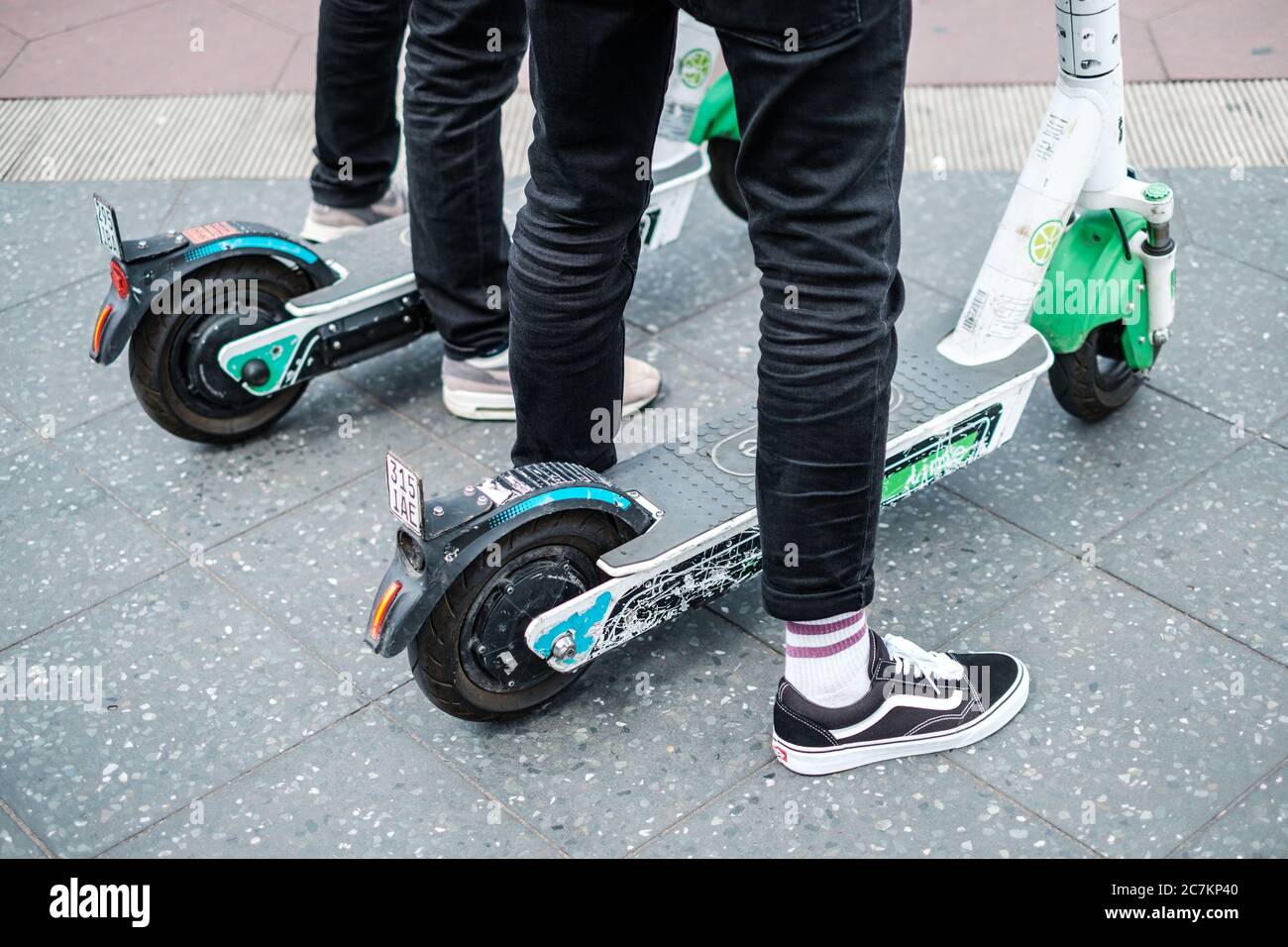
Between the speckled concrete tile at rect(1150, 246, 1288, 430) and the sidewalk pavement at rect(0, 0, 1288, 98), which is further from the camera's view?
the sidewalk pavement at rect(0, 0, 1288, 98)

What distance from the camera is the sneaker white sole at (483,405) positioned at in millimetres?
2873

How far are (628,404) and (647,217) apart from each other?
499 mm

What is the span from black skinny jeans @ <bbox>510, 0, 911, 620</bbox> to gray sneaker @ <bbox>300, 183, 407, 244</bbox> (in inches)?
47.9

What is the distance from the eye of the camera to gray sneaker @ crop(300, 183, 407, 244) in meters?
3.21

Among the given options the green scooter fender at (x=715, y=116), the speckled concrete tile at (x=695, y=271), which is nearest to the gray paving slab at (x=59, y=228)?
the speckled concrete tile at (x=695, y=271)

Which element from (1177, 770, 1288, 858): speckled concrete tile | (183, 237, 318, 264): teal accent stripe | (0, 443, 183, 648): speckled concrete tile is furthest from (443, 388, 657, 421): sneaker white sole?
(1177, 770, 1288, 858): speckled concrete tile

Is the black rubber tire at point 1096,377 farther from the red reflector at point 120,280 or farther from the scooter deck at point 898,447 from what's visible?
the red reflector at point 120,280

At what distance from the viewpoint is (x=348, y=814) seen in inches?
82.0

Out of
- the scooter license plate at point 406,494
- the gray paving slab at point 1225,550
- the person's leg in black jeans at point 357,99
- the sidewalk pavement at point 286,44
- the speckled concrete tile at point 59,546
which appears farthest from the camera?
the sidewalk pavement at point 286,44

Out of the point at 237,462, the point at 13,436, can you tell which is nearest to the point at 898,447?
the point at 237,462

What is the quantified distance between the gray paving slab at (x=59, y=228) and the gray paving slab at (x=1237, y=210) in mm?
2527

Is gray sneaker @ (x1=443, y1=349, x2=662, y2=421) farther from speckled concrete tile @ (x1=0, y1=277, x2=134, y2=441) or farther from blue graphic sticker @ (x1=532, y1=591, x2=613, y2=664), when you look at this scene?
blue graphic sticker @ (x1=532, y1=591, x2=613, y2=664)

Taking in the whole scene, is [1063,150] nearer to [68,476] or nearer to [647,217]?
[647,217]

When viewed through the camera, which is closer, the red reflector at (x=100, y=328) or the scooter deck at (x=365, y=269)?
the red reflector at (x=100, y=328)
